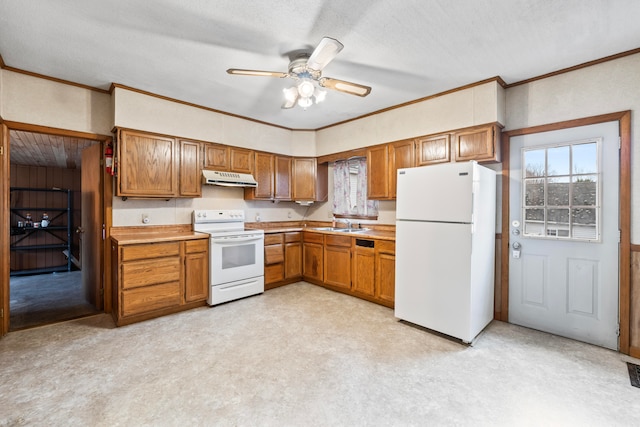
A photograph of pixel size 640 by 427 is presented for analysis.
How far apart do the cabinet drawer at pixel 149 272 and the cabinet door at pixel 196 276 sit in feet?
0.43

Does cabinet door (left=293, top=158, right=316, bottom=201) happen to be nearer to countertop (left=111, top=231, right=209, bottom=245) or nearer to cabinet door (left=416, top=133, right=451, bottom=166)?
countertop (left=111, top=231, right=209, bottom=245)

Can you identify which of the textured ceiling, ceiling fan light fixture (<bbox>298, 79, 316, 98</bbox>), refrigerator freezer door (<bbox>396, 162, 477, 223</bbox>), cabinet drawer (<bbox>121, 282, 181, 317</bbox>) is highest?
the textured ceiling

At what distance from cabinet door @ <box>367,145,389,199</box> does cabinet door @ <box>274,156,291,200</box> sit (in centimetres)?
149

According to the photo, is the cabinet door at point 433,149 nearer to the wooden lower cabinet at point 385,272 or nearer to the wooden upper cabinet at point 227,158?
the wooden lower cabinet at point 385,272

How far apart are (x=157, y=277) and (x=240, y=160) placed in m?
2.03

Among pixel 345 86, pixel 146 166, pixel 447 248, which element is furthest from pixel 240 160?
pixel 447 248

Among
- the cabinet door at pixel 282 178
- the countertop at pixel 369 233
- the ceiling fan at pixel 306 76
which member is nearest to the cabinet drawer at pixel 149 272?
the countertop at pixel 369 233

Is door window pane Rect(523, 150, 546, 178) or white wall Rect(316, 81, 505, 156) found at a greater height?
white wall Rect(316, 81, 505, 156)

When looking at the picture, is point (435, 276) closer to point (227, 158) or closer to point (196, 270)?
point (196, 270)

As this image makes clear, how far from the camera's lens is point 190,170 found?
3.88m

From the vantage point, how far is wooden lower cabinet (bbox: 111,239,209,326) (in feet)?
10.1

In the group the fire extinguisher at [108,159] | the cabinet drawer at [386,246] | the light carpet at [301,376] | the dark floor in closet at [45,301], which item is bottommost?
the light carpet at [301,376]

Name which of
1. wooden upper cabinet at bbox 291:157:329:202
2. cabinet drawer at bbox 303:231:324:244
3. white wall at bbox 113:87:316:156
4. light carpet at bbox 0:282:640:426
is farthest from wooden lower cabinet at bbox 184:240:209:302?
wooden upper cabinet at bbox 291:157:329:202

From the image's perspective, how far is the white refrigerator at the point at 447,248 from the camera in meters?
2.73
